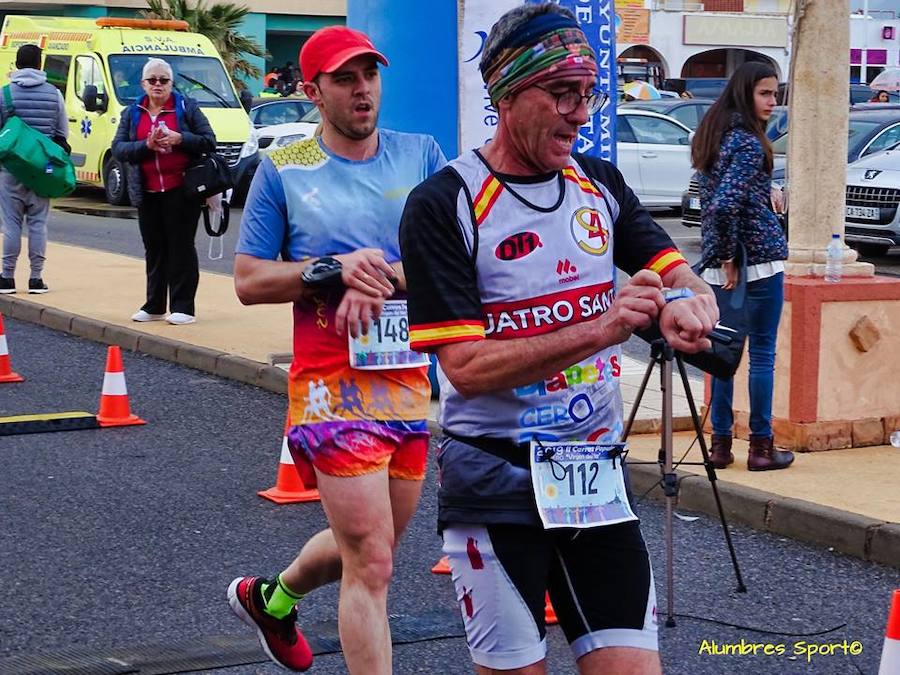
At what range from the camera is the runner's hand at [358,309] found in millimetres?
4332

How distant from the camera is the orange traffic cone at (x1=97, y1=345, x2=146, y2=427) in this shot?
9.05m

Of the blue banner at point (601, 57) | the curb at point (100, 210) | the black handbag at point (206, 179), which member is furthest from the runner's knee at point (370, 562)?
the curb at point (100, 210)

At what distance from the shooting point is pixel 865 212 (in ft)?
58.0

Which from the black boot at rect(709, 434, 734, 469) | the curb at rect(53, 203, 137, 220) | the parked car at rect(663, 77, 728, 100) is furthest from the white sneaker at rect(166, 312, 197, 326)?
the parked car at rect(663, 77, 728, 100)

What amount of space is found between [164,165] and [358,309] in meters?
7.97

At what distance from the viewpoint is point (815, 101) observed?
8617 mm

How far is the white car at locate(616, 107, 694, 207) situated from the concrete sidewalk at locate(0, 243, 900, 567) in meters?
8.30

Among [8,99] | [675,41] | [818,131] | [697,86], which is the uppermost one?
[675,41]

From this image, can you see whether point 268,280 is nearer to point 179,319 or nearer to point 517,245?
point 517,245

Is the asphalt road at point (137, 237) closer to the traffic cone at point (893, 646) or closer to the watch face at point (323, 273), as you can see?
the watch face at point (323, 273)

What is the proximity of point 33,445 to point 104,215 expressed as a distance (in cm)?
1583

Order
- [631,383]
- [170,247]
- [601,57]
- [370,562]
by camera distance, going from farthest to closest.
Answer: [170,247], [631,383], [601,57], [370,562]

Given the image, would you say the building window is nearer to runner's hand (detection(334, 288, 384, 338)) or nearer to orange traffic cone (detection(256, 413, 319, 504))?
orange traffic cone (detection(256, 413, 319, 504))

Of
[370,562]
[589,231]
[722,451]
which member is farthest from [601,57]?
[589,231]
